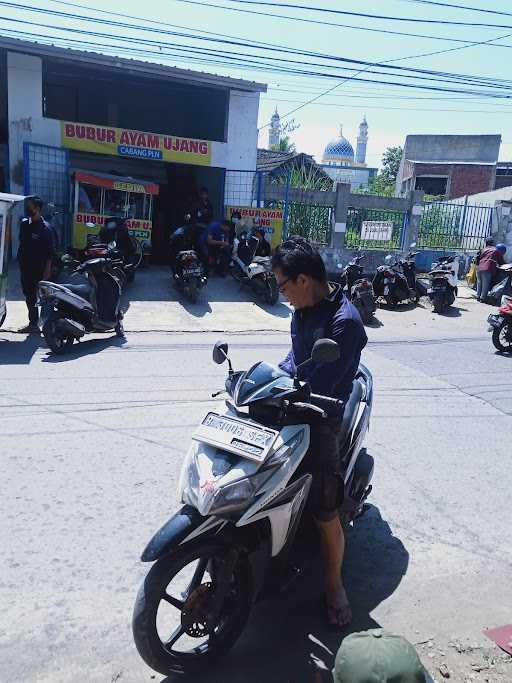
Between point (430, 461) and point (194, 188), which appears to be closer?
point (430, 461)

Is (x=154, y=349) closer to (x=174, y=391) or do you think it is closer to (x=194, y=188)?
(x=174, y=391)

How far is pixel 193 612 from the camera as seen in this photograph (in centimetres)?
258

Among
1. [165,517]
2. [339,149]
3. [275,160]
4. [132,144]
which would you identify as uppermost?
[339,149]

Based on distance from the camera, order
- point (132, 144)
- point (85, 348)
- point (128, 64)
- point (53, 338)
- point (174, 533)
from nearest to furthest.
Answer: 1. point (174, 533)
2. point (53, 338)
3. point (85, 348)
4. point (128, 64)
5. point (132, 144)

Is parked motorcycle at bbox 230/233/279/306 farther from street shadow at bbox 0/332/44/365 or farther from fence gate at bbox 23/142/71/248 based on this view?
street shadow at bbox 0/332/44/365

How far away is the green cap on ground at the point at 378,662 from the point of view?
6.38 ft

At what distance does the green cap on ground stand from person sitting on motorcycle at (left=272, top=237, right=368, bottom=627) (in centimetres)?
81

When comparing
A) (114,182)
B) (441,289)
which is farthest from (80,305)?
(441,289)

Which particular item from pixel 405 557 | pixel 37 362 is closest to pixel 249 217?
pixel 37 362

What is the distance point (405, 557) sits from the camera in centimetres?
354

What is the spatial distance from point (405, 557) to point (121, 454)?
7.40 feet

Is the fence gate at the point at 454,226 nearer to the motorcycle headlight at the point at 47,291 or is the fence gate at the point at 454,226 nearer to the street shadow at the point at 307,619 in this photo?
the motorcycle headlight at the point at 47,291

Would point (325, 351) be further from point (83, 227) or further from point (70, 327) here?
point (83, 227)

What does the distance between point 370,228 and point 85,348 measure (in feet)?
29.3
